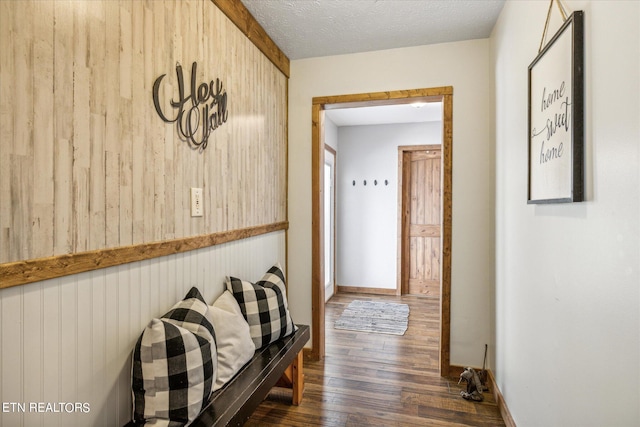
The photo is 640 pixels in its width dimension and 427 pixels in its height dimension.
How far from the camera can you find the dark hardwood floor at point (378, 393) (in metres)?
2.14

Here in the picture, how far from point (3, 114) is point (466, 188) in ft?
8.48

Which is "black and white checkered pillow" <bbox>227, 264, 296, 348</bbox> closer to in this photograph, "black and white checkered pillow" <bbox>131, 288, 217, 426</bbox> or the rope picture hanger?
"black and white checkered pillow" <bbox>131, 288, 217, 426</bbox>

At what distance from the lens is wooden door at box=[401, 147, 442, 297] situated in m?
5.12

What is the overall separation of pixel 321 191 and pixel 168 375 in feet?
6.42

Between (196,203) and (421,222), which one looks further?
(421,222)

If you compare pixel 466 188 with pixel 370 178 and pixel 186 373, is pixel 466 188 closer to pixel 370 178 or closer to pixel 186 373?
pixel 186 373

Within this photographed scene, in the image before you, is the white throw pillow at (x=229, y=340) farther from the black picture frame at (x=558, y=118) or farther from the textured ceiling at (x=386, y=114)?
the textured ceiling at (x=386, y=114)

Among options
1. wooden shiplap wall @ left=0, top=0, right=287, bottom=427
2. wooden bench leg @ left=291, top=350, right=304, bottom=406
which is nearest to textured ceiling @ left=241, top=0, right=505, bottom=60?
wooden shiplap wall @ left=0, top=0, right=287, bottom=427

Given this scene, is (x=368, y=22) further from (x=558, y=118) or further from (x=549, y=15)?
(x=558, y=118)

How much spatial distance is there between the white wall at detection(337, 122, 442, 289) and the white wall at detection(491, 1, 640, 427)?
3.25m

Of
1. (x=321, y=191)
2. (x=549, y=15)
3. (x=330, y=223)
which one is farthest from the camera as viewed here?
(x=330, y=223)

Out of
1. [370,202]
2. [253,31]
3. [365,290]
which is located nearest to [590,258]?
[253,31]

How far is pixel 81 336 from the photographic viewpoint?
3.89 ft

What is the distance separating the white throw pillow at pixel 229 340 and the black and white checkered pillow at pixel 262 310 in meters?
0.12
